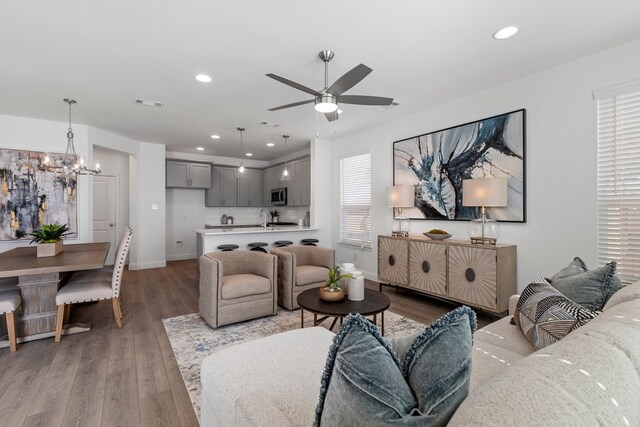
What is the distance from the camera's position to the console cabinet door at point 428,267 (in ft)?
11.9

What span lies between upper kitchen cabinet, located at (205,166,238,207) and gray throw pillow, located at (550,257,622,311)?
280 inches

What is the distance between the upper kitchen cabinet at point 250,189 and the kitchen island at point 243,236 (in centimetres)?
297

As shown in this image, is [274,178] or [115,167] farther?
[274,178]

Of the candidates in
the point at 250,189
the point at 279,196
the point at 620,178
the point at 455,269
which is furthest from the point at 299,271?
the point at 250,189

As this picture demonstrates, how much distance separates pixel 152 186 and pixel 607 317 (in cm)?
691

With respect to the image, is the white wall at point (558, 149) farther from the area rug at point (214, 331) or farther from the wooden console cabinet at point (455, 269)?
the area rug at point (214, 331)

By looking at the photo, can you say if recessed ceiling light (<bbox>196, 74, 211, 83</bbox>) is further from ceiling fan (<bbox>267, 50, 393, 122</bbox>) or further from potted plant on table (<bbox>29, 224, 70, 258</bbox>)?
potted plant on table (<bbox>29, 224, 70, 258</bbox>)

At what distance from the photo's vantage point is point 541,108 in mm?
3119

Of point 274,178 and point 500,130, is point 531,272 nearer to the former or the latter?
point 500,130

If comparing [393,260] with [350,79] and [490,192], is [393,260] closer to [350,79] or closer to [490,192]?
[490,192]

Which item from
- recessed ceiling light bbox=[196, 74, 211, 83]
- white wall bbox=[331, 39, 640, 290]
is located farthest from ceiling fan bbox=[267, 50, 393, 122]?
white wall bbox=[331, 39, 640, 290]

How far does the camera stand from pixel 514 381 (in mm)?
598

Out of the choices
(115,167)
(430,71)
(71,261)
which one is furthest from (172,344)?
(115,167)

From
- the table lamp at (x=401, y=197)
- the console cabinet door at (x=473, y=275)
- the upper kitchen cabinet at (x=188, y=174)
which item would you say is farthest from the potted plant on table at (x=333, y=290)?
the upper kitchen cabinet at (x=188, y=174)
